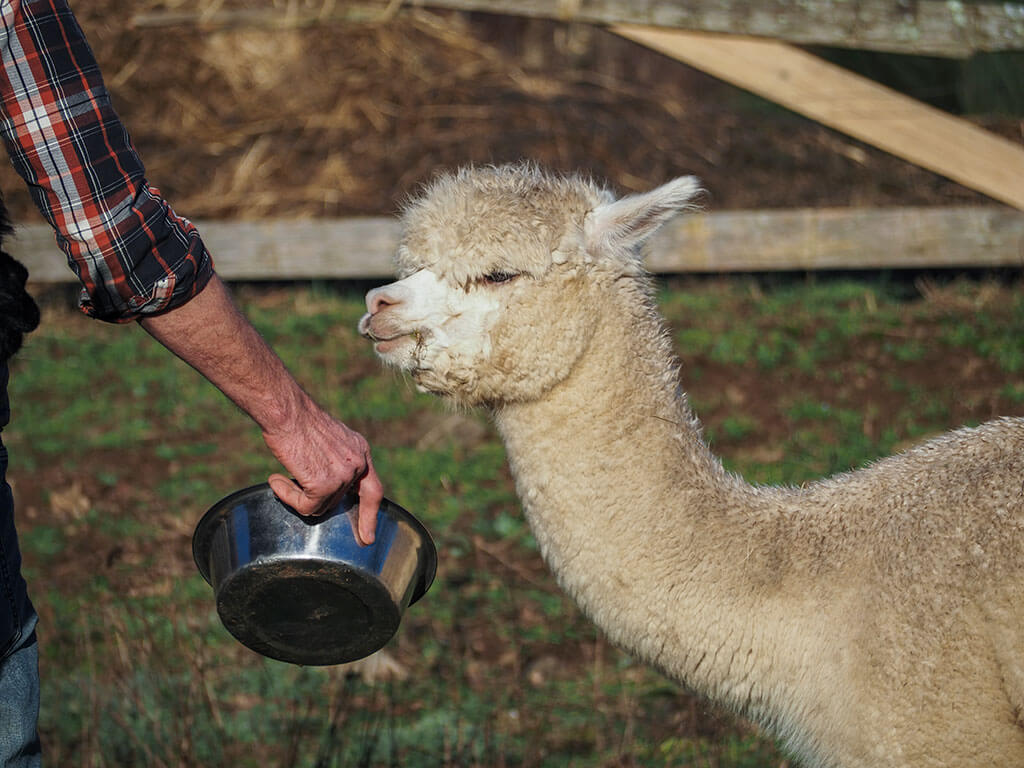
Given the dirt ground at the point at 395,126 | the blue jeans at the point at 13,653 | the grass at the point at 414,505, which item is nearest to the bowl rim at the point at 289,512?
the blue jeans at the point at 13,653

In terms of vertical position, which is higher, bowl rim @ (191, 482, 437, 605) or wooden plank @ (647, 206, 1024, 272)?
bowl rim @ (191, 482, 437, 605)

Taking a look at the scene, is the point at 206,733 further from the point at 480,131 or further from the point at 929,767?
the point at 480,131

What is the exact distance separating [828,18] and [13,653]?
5958 millimetres

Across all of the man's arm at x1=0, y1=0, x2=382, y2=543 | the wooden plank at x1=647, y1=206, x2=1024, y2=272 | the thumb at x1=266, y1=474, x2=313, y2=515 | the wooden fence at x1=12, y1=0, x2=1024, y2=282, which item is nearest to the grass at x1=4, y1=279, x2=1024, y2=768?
the wooden plank at x1=647, y1=206, x2=1024, y2=272

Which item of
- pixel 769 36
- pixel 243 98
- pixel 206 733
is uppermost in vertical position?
pixel 769 36

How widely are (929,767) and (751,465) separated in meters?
3.43

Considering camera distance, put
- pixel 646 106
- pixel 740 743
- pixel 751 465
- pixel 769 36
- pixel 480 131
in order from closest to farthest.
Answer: pixel 740 743 < pixel 751 465 < pixel 769 36 < pixel 480 131 < pixel 646 106

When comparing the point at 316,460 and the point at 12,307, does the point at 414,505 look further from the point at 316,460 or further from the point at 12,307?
the point at 12,307

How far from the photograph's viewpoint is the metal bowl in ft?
8.57

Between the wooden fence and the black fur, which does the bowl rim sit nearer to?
the black fur

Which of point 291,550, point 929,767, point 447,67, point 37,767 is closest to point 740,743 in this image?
point 929,767

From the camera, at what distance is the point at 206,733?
3967mm

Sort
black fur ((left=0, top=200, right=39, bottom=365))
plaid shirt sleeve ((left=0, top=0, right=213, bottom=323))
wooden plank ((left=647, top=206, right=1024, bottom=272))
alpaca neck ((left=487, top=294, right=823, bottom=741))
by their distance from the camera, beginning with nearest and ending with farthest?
plaid shirt sleeve ((left=0, top=0, right=213, bottom=323))
black fur ((left=0, top=200, right=39, bottom=365))
alpaca neck ((left=487, top=294, right=823, bottom=741))
wooden plank ((left=647, top=206, right=1024, bottom=272))

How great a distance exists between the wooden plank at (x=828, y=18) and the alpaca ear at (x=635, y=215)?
3.95 metres
